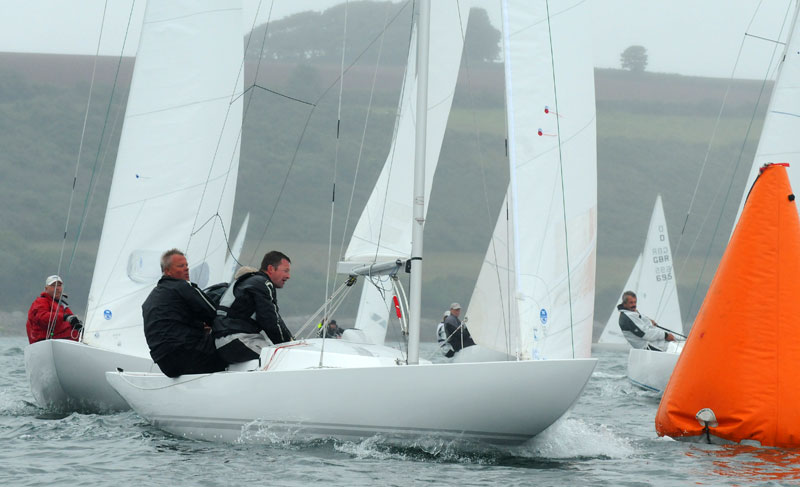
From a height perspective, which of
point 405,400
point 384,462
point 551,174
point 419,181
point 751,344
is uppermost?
point 551,174

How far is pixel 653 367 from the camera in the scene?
13312 mm

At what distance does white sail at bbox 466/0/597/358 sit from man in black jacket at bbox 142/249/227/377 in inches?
82.2

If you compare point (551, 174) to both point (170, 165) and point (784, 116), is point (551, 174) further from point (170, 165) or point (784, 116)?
point (784, 116)

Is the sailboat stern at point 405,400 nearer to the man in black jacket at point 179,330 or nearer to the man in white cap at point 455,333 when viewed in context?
the man in black jacket at point 179,330

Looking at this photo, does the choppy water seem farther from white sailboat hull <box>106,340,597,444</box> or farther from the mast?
the mast

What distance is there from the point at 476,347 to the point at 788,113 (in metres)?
4.79

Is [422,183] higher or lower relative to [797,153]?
lower

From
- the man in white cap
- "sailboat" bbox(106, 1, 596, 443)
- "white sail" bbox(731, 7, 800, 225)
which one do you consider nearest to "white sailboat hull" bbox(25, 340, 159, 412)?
"sailboat" bbox(106, 1, 596, 443)

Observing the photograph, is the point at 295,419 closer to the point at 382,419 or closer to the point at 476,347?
the point at 382,419

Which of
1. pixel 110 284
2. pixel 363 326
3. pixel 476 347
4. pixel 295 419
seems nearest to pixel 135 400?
pixel 295 419

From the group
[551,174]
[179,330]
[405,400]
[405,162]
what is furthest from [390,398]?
[405,162]

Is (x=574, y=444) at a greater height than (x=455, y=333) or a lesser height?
lesser

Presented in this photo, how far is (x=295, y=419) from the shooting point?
272 inches

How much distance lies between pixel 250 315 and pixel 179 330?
19.5 inches
